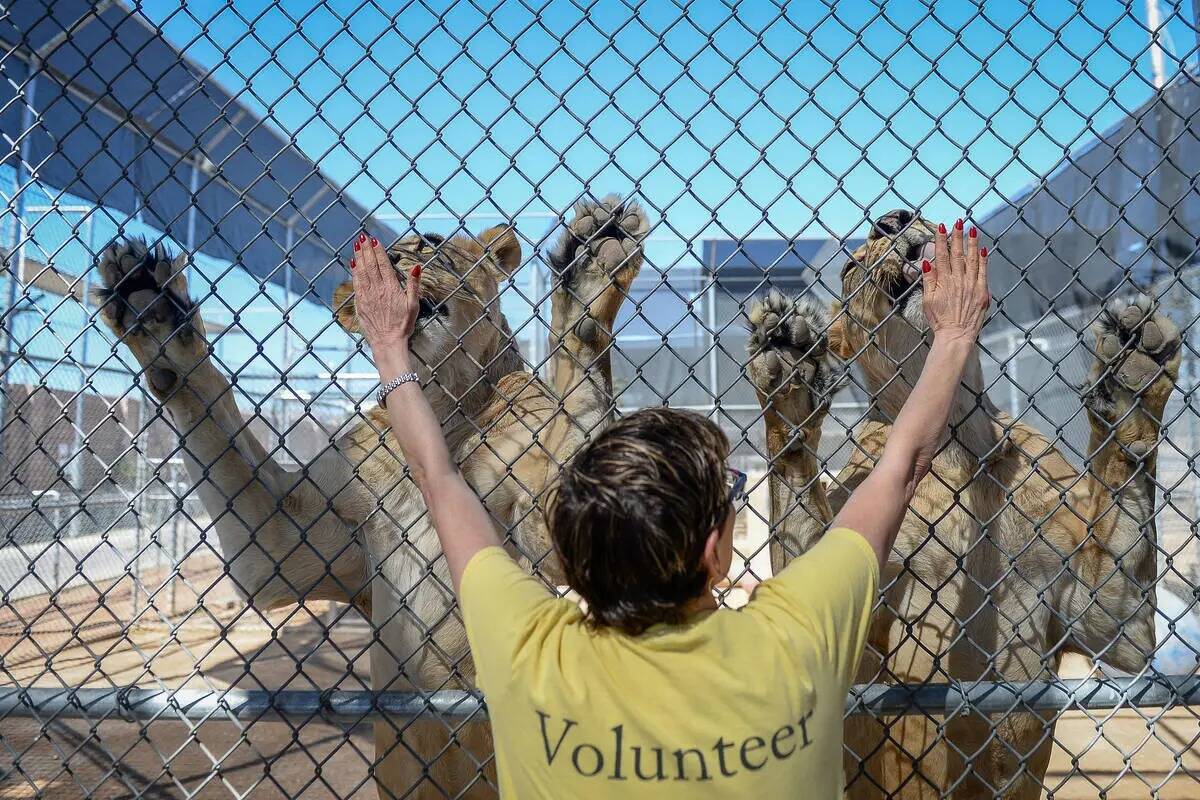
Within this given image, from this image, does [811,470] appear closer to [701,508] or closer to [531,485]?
[531,485]

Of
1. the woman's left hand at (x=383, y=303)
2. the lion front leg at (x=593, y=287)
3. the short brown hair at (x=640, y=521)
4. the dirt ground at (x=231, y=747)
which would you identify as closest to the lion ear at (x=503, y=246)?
the lion front leg at (x=593, y=287)

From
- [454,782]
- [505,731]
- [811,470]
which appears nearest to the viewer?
[505,731]

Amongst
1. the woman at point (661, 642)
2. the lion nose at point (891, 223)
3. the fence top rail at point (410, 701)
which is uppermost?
the lion nose at point (891, 223)

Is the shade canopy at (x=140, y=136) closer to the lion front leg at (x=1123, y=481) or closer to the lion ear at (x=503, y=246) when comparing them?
the lion ear at (x=503, y=246)

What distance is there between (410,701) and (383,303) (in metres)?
1.09

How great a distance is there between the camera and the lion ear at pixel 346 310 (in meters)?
3.38

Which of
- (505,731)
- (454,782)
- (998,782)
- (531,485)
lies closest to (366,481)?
(531,485)

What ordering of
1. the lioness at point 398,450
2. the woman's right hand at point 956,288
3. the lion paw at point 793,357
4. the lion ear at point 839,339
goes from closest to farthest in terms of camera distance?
the woman's right hand at point 956,288 < the lion paw at point 793,357 < the lioness at point 398,450 < the lion ear at point 839,339

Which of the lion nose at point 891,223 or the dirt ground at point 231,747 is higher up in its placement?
the lion nose at point 891,223

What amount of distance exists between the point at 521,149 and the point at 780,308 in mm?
1003

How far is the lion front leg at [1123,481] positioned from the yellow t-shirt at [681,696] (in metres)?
1.61

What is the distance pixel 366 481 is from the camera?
3277 millimetres

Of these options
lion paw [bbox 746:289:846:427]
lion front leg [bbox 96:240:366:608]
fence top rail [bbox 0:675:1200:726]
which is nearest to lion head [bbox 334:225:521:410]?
lion front leg [bbox 96:240:366:608]

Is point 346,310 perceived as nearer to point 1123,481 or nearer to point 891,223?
point 891,223
